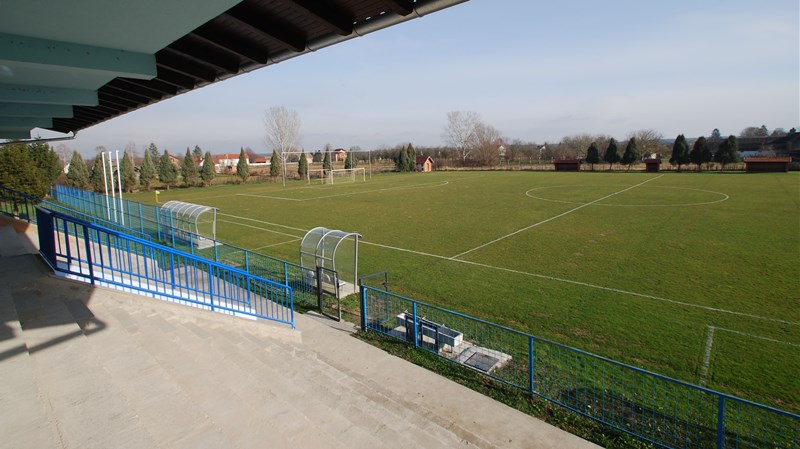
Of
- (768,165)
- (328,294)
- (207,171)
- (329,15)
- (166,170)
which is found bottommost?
(328,294)

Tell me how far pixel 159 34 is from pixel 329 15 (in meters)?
2.05

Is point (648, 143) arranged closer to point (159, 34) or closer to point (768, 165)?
point (768, 165)

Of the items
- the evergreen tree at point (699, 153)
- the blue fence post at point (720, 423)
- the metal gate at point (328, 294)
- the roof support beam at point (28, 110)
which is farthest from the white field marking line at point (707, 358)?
the evergreen tree at point (699, 153)

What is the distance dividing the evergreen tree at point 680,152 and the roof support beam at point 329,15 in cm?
6287

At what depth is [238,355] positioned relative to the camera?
6770 millimetres

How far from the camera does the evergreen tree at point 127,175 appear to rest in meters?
44.8

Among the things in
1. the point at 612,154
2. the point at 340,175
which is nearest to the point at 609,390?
the point at 340,175

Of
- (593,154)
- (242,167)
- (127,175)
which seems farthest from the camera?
(593,154)

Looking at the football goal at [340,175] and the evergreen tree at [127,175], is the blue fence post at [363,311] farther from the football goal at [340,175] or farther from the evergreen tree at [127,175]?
the evergreen tree at [127,175]

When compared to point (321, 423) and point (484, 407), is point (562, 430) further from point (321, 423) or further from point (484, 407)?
point (321, 423)

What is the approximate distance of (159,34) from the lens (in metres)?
4.87

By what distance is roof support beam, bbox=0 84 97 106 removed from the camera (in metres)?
6.62

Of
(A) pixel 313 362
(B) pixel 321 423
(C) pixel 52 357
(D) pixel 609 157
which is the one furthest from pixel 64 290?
(D) pixel 609 157

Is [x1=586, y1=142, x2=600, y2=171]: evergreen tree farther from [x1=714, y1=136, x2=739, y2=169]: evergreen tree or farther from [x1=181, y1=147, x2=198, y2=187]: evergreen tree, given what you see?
[x1=181, y1=147, x2=198, y2=187]: evergreen tree
